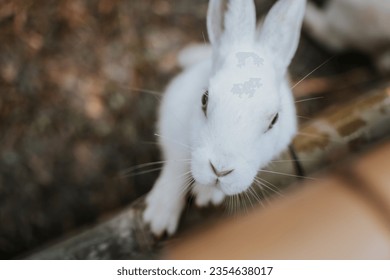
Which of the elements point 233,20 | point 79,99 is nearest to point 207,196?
point 233,20

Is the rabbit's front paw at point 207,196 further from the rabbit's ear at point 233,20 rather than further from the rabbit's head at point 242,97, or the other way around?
the rabbit's ear at point 233,20

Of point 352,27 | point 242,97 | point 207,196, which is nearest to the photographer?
point 242,97

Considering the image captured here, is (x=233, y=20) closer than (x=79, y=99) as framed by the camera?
Yes

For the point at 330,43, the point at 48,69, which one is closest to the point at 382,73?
the point at 330,43

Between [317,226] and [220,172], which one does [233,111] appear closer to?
[220,172]

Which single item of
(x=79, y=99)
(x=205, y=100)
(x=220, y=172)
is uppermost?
(x=79, y=99)

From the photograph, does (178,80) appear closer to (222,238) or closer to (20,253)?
(222,238)

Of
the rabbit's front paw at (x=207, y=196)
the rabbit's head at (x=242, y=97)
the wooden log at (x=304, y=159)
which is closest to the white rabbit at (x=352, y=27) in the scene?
the wooden log at (x=304, y=159)
